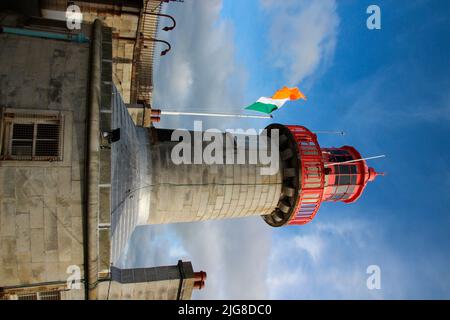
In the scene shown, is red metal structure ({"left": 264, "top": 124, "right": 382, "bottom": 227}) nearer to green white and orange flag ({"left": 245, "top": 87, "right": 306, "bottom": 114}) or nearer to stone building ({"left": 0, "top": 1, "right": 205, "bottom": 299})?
green white and orange flag ({"left": 245, "top": 87, "right": 306, "bottom": 114})

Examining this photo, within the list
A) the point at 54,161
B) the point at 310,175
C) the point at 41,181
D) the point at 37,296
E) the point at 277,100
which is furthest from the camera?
the point at 277,100

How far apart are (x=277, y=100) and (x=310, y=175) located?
605 centimetres

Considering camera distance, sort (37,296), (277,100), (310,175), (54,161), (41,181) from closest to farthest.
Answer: (41,181), (54,161), (37,296), (310,175), (277,100)

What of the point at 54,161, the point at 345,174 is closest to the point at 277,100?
the point at 345,174

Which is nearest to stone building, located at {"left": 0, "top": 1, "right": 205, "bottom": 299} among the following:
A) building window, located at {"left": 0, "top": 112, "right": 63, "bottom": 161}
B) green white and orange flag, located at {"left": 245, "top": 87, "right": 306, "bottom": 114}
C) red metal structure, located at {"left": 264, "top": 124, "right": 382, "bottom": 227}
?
building window, located at {"left": 0, "top": 112, "right": 63, "bottom": 161}

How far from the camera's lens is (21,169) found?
32.0ft

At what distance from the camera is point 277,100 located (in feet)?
68.0

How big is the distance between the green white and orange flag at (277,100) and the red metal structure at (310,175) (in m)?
2.70

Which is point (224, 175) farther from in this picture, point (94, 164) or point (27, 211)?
point (27, 211)

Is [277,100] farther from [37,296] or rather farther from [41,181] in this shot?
[37,296]

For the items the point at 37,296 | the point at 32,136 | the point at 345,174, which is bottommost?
the point at 37,296

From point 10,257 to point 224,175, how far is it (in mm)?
9042

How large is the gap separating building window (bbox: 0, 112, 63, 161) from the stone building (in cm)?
3

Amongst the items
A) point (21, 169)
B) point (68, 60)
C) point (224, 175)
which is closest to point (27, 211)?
point (21, 169)
